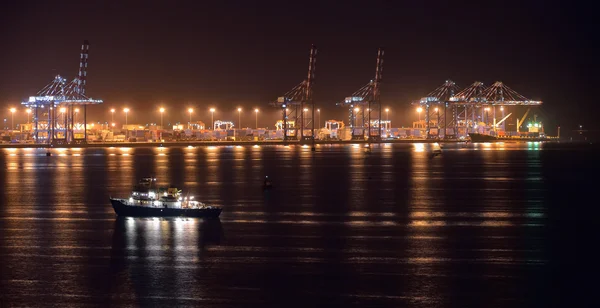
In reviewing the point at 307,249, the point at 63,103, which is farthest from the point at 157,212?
the point at 63,103

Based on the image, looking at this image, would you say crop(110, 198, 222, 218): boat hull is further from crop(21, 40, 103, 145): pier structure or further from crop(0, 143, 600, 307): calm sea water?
crop(21, 40, 103, 145): pier structure

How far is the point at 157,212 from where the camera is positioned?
68.4ft

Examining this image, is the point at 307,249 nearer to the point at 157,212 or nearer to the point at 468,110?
the point at 157,212

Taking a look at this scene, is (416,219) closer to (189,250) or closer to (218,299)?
(189,250)

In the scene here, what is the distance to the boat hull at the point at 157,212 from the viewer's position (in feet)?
67.4

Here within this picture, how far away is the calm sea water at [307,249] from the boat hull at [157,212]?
0.48 metres

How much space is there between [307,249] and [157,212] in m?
7.00

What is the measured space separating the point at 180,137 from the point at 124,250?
99.2 metres

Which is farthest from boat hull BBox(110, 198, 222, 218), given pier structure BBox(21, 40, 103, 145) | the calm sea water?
pier structure BBox(21, 40, 103, 145)

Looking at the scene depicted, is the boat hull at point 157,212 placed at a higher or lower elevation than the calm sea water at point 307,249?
higher

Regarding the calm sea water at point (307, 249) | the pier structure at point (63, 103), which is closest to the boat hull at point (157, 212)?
the calm sea water at point (307, 249)

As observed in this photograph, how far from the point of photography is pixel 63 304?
1130 centimetres

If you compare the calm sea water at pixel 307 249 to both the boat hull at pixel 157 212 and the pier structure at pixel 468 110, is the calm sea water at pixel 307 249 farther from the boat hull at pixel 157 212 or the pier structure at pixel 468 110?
the pier structure at pixel 468 110

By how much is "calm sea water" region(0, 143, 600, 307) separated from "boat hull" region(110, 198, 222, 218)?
1.59ft
